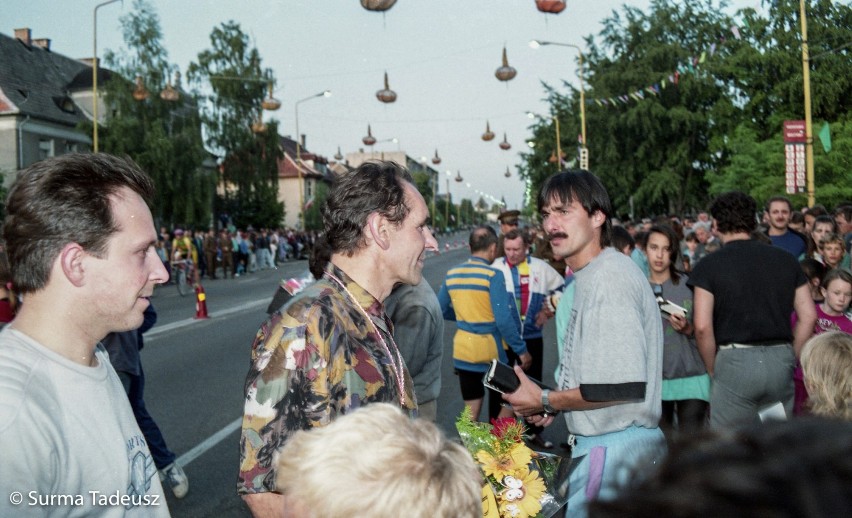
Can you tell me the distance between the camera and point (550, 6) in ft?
47.2

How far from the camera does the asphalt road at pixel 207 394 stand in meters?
5.44

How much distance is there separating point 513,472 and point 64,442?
127cm

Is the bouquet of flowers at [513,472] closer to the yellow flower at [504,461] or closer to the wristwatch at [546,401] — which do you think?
the yellow flower at [504,461]

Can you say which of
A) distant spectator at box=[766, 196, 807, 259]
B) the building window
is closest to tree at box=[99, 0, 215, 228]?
the building window

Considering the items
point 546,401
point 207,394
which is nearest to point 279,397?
point 546,401

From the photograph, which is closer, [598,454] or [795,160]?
[598,454]

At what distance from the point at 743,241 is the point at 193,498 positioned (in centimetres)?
402

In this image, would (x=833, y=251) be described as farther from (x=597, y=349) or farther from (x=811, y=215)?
(x=597, y=349)

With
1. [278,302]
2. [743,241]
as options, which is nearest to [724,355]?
[743,241]

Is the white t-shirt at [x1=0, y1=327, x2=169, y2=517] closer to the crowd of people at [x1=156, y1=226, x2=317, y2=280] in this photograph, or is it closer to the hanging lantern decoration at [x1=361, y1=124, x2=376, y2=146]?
the crowd of people at [x1=156, y1=226, x2=317, y2=280]

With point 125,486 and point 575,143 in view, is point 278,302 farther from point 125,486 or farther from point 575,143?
point 575,143

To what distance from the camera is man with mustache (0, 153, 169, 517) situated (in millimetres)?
1697

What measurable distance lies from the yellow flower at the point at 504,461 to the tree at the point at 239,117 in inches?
1773

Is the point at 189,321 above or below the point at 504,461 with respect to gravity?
below
